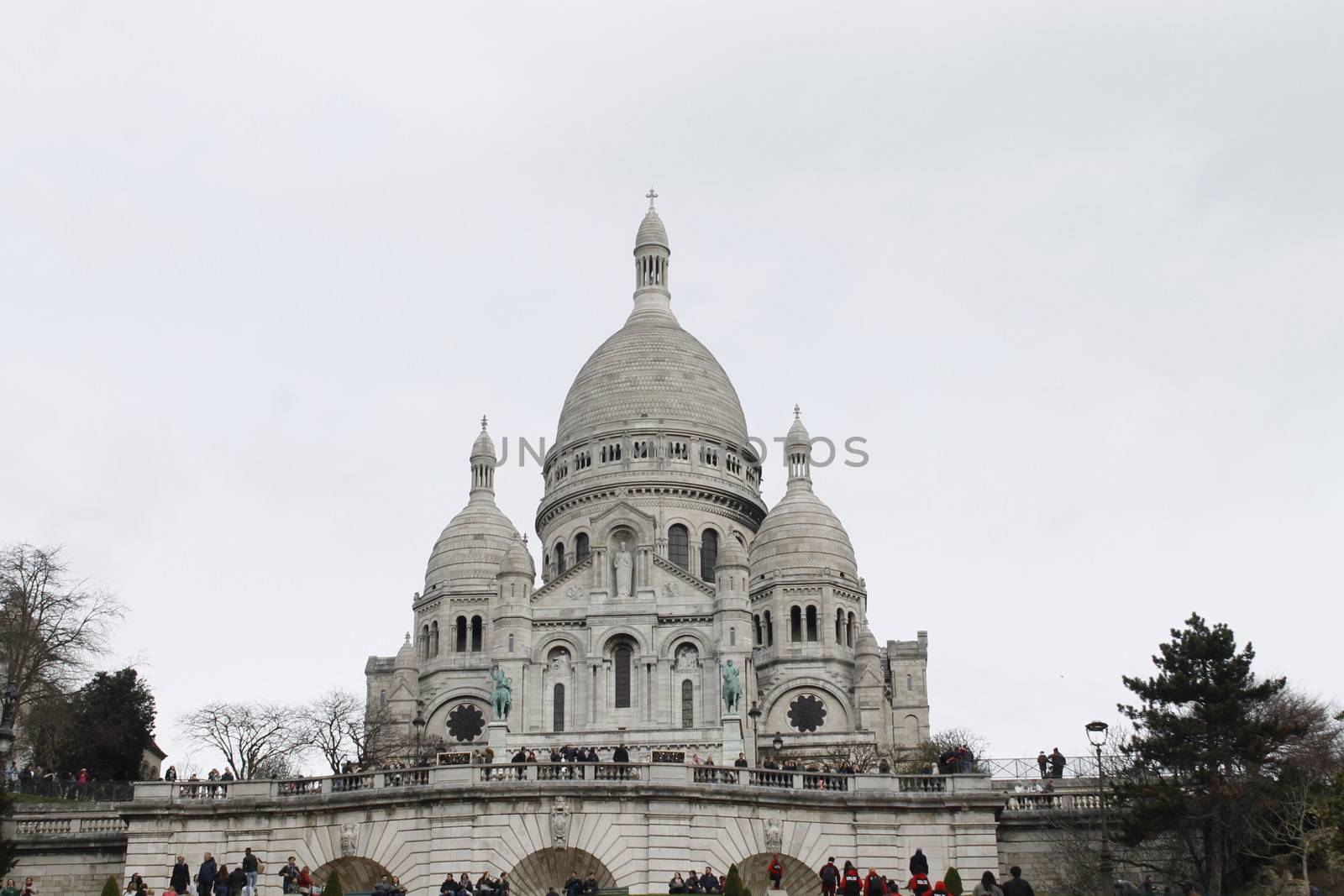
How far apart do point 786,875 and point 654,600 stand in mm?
46436

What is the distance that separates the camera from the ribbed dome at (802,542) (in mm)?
94438

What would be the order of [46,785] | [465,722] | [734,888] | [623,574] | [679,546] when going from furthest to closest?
[679,546] → [465,722] → [623,574] → [46,785] → [734,888]

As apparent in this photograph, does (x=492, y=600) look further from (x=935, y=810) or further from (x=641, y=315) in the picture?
(x=935, y=810)

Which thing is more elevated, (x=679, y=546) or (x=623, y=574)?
(x=679, y=546)

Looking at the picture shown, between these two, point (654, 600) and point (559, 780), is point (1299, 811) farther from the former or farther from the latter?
point (654, 600)

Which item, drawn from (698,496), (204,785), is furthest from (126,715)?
(698,496)

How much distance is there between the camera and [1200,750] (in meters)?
39.6

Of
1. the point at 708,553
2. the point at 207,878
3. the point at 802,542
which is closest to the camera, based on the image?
the point at 207,878

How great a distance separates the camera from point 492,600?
95562 mm

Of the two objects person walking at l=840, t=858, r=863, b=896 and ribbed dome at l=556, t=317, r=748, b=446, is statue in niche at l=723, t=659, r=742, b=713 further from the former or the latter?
person walking at l=840, t=858, r=863, b=896

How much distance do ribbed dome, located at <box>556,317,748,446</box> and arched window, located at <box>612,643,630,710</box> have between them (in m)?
18.5

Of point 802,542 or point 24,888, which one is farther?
point 802,542

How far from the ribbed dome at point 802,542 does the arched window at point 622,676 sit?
39.8ft

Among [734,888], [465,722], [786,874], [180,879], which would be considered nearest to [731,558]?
[465,722]
